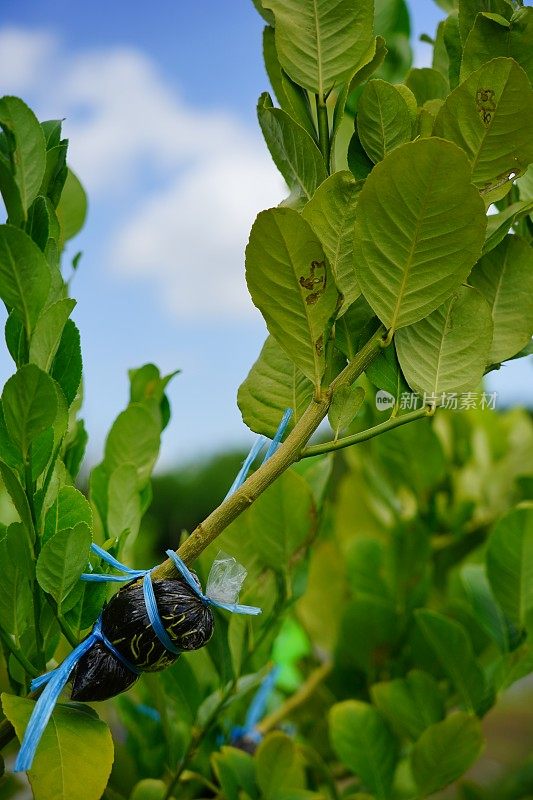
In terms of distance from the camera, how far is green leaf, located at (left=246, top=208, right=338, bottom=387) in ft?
1.43

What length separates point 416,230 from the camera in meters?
0.44

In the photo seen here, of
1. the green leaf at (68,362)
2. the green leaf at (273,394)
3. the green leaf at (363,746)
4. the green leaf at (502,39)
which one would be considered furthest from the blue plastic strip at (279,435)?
the green leaf at (363,746)

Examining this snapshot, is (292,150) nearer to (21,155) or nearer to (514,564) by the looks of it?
(21,155)

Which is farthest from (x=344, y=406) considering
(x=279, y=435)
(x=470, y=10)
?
(x=470, y=10)

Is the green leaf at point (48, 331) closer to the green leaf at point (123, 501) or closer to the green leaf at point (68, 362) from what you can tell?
the green leaf at point (68, 362)

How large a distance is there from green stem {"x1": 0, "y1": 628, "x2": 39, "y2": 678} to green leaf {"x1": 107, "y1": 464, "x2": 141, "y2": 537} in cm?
12

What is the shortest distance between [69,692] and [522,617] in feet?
1.37

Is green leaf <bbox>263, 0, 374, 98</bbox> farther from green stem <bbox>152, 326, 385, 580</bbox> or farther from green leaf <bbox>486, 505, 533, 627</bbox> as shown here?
green leaf <bbox>486, 505, 533, 627</bbox>

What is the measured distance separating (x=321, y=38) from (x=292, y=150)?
76 millimetres

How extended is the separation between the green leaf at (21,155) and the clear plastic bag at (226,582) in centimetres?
24

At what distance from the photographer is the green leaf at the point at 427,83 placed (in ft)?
2.01

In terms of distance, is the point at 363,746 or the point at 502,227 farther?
the point at 363,746

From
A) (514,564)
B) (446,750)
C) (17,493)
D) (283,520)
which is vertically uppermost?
(17,493)

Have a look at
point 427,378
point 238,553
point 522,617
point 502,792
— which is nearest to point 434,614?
point 522,617
